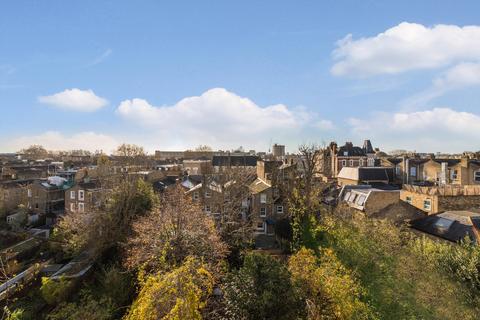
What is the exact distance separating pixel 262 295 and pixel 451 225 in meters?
20.0

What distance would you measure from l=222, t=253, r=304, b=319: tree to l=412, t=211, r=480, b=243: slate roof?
16.5 meters

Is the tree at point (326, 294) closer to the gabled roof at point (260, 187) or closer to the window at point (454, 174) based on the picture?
the gabled roof at point (260, 187)

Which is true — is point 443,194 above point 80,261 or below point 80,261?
above

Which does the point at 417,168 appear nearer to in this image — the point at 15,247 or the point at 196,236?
the point at 196,236

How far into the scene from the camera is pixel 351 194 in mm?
33125

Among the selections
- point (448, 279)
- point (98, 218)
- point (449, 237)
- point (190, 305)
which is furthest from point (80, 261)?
point (449, 237)

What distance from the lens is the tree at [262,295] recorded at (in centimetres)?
1034

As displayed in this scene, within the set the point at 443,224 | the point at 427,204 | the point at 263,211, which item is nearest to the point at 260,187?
the point at 263,211

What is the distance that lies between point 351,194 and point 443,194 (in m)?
8.72

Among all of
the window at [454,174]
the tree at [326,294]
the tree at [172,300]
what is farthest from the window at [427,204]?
the tree at [172,300]

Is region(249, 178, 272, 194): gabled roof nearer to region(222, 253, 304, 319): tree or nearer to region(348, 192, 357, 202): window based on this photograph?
region(348, 192, 357, 202): window

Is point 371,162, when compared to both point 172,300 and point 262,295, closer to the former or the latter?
point 262,295

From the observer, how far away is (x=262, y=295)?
34.3ft

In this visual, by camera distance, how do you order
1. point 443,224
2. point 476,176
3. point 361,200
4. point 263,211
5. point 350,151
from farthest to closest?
point 350,151 → point 476,176 → point 263,211 → point 361,200 → point 443,224
